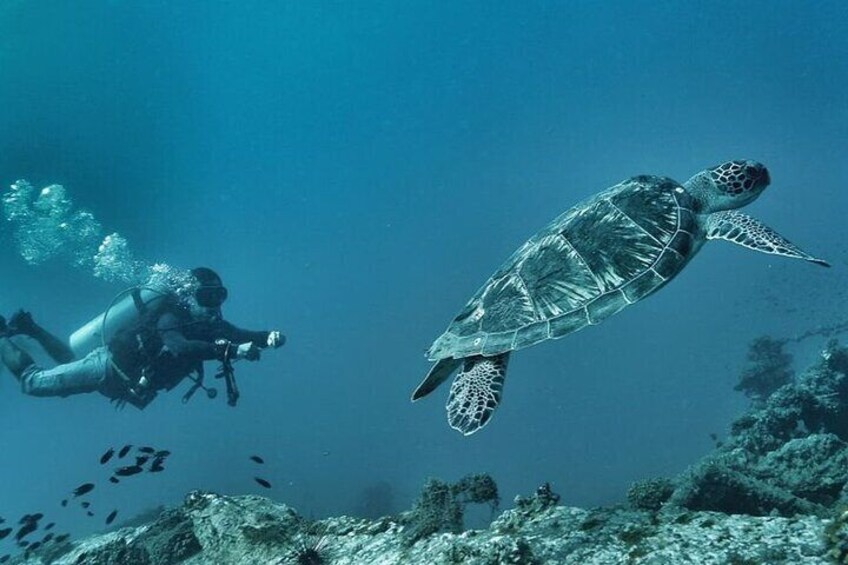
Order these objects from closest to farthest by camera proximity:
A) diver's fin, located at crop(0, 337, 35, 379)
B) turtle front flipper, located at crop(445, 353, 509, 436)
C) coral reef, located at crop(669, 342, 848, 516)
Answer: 1. turtle front flipper, located at crop(445, 353, 509, 436)
2. coral reef, located at crop(669, 342, 848, 516)
3. diver's fin, located at crop(0, 337, 35, 379)

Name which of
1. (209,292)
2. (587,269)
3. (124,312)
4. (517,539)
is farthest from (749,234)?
(124,312)

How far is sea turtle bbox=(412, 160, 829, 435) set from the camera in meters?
5.20

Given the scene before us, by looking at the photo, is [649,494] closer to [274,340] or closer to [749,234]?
[749,234]

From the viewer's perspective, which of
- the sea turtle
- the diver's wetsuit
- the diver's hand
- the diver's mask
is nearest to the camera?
the sea turtle

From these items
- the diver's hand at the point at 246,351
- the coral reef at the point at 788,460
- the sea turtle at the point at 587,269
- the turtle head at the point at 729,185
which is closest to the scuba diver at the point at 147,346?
the diver's hand at the point at 246,351

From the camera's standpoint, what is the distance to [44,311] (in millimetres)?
42438

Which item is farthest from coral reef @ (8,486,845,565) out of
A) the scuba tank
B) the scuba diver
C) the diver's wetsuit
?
the scuba tank

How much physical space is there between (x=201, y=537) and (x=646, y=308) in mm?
72188

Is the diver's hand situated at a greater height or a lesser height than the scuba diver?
lesser

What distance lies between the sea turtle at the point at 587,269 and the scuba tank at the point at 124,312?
10.5 meters

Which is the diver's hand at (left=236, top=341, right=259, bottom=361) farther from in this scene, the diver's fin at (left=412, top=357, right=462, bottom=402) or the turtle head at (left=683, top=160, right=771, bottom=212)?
the turtle head at (left=683, top=160, right=771, bottom=212)

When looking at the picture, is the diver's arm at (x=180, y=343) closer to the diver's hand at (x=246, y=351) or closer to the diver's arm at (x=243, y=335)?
the diver's hand at (x=246, y=351)

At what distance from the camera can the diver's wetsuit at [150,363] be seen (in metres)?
12.0

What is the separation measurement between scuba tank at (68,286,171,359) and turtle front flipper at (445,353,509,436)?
10.8m
